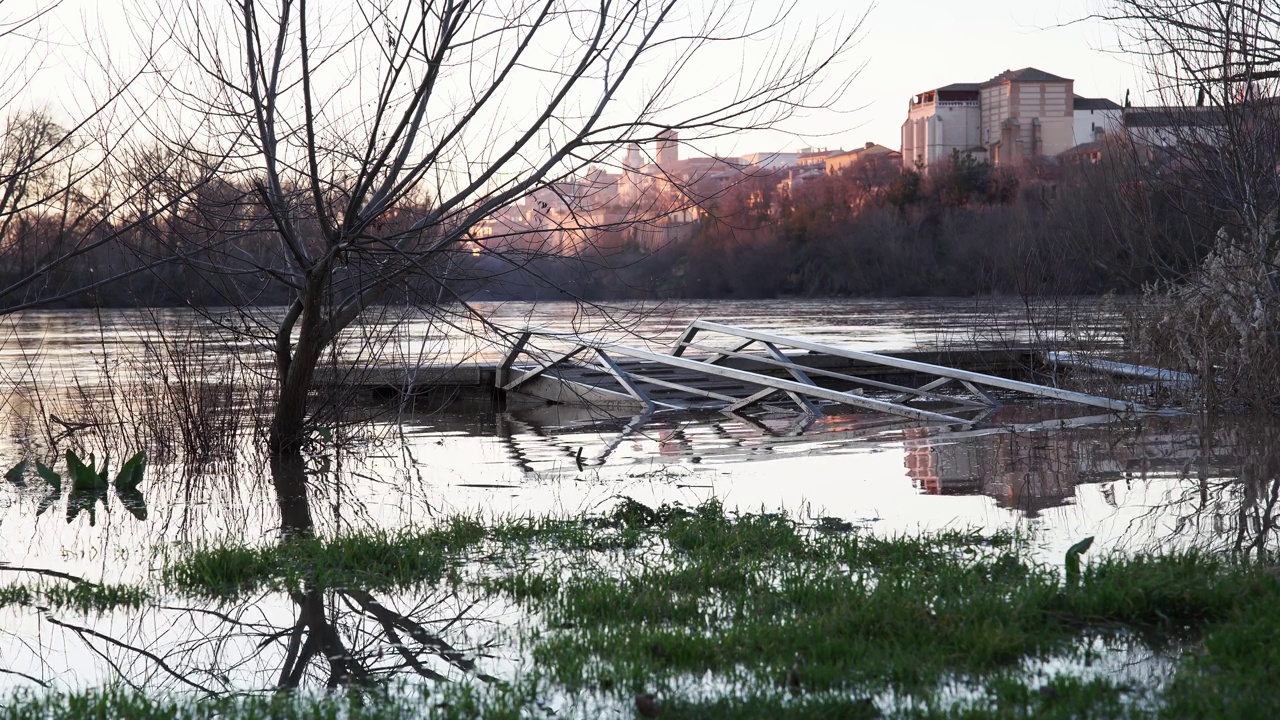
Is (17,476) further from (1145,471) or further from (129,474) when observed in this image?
(1145,471)

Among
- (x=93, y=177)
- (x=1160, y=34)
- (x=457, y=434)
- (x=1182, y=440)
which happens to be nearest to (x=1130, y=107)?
(x=1160, y=34)

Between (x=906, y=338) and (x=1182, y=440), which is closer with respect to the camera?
(x=1182, y=440)

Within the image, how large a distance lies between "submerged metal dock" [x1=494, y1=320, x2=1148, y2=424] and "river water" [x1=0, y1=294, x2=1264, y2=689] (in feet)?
1.31

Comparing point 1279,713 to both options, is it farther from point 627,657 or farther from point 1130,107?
point 1130,107

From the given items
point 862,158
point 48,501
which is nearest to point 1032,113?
point 862,158

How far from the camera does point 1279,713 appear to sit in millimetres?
3209

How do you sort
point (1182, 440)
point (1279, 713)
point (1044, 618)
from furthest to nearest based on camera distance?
point (1182, 440) < point (1044, 618) < point (1279, 713)

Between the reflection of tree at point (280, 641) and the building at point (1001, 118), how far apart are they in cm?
10198

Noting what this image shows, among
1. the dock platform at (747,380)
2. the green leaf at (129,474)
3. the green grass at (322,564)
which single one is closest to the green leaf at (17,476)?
the green leaf at (129,474)

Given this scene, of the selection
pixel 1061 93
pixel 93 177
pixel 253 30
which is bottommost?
pixel 93 177

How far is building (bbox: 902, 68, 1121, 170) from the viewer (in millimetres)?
103750

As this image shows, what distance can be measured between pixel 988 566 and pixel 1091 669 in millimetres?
1300

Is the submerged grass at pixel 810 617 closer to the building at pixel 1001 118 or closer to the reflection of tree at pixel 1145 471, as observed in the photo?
the reflection of tree at pixel 1145 471

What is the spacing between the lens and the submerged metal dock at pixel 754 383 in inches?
466
